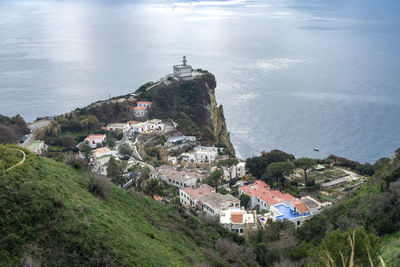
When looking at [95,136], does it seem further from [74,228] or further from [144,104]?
[74,228]

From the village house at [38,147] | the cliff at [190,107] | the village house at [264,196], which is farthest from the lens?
the cliff at [190,107]

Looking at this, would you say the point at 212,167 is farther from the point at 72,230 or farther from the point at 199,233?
the point at 72,230

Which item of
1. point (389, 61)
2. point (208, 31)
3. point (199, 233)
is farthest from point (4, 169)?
point (208, 31)

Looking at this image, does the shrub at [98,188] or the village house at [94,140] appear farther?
the village house at [94,140]

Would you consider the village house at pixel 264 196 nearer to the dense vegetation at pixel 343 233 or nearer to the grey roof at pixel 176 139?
the dense vegetation at pixel 343 233

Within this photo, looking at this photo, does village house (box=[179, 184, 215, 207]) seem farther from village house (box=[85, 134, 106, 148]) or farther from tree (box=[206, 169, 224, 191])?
village house (box=[85, 134, 106, 148])

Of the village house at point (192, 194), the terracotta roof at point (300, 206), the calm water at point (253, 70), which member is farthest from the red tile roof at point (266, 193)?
the calm water at point (253, 70)

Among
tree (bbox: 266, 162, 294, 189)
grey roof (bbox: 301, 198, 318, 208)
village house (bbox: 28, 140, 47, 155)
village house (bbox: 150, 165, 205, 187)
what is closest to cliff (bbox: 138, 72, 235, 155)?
village house (bbox: 150, 165, 205, 187)
